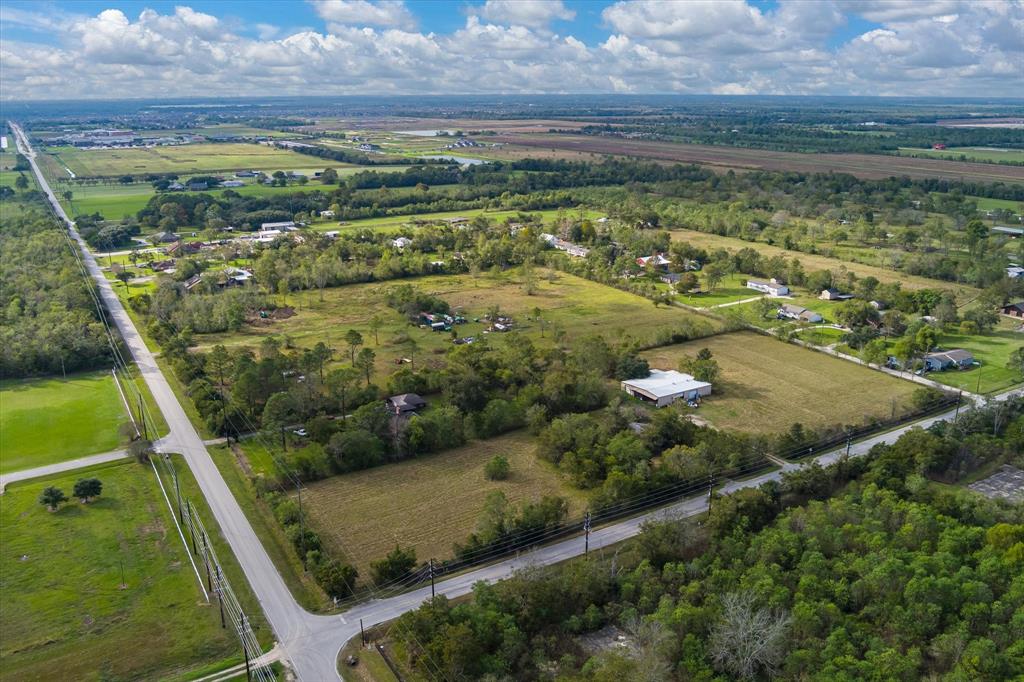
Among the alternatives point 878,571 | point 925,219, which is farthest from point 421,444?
point 925,219

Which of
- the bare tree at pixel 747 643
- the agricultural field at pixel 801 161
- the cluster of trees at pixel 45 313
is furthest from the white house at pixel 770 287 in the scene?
the agricultural field at pixel 801 161

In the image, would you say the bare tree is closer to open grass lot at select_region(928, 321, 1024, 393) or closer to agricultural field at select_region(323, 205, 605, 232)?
open grass lot at select_region(928, 321, 1024, 393)

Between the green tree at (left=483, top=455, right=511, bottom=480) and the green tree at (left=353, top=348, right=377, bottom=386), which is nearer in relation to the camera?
the green tree at (left=483, top=455, right=511, bottom=480)

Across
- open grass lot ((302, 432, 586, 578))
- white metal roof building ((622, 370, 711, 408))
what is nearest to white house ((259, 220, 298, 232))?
white metal roof building ((622, 370, 711, 408))

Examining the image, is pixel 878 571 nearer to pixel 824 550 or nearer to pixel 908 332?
pixel 824 550

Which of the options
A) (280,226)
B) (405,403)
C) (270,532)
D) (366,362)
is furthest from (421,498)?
(280,226)
